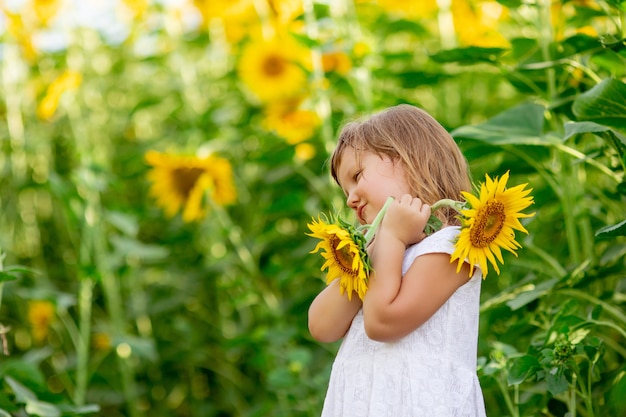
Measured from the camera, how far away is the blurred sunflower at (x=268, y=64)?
250cm

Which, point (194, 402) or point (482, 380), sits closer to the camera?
point (482, 380)

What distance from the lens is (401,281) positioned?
107 centimetres

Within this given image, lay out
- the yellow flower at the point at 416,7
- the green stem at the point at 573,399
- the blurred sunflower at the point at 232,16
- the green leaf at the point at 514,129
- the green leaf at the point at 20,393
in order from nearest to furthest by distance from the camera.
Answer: the green stem at the point at 573,399 → the green leaf at the point at 514,129 → the green leaf at the point at 20,393 → the yellow flower at the point at 416,7 → the blurred sunflower at the point at 232,16

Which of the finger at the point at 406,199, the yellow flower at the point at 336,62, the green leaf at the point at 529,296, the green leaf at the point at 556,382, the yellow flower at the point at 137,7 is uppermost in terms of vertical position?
the yellow flower at the point at 137,7

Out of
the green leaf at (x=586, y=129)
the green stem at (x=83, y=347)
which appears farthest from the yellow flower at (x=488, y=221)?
the green stem at (x=83, y=347)

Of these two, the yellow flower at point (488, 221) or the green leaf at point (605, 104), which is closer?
the yellow flower at point (488, 221)

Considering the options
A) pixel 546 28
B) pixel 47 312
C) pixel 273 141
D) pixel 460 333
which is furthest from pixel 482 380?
pixel 47 312

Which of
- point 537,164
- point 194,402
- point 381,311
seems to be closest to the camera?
point 381,311

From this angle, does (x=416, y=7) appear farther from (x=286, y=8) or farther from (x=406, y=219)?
(x=406, y=219)

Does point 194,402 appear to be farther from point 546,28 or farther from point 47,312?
point 546,28

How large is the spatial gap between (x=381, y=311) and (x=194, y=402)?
1.48 meters

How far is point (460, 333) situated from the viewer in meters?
1.11

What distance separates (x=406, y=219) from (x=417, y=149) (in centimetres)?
12

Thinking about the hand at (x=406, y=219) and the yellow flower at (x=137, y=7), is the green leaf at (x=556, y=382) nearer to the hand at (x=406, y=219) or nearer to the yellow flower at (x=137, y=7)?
the hand at (x=406, y=219)
